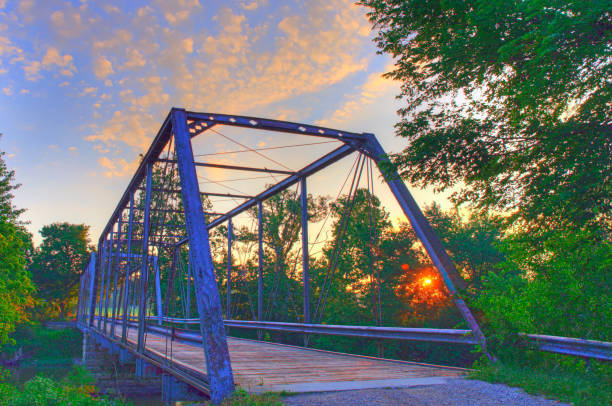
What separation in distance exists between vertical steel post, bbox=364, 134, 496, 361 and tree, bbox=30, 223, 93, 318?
63.1 metres

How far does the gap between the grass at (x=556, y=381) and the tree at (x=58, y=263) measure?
215 ft

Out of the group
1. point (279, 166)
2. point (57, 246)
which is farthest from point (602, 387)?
point (57, 246)

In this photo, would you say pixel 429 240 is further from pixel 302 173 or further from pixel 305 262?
pixel 302 173

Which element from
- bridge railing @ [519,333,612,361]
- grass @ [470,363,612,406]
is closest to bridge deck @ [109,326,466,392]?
grass @ [470,363,612,406]

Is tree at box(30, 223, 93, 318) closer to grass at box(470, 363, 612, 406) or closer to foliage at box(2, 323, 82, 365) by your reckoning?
foliage at box(2, 323, 82, 365)

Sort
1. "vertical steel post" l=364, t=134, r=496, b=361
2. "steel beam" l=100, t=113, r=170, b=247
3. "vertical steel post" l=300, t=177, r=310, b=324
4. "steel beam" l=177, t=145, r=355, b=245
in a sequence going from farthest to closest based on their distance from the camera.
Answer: "vertical steel post" l=300, t=177, r=310, b=324 < "steel beam" l=177, t=145, r=355, b=245 < "steel beam" l=100, t=113, r=170, b=247 < "vertical steel post" l=364, t=134, r=496, b=361

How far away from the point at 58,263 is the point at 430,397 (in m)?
66.4

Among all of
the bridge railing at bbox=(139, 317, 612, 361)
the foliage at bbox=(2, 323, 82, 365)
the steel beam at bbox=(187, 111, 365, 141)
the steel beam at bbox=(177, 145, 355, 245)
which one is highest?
the steel beam at bbox=(187, 111, 365, 141)

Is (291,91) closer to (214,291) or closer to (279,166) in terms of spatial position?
(279,166)

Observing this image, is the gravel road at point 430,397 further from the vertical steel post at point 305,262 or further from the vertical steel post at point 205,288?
the vertical steel post at point 305,262

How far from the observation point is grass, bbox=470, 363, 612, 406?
418 cm

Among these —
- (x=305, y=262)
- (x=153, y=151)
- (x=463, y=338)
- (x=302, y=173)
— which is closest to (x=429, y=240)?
(x=463, y=338)

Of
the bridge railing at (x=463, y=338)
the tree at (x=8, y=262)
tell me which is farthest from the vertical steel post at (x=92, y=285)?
the bridge railing at (x=463, y=338)

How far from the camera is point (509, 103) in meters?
6.88
